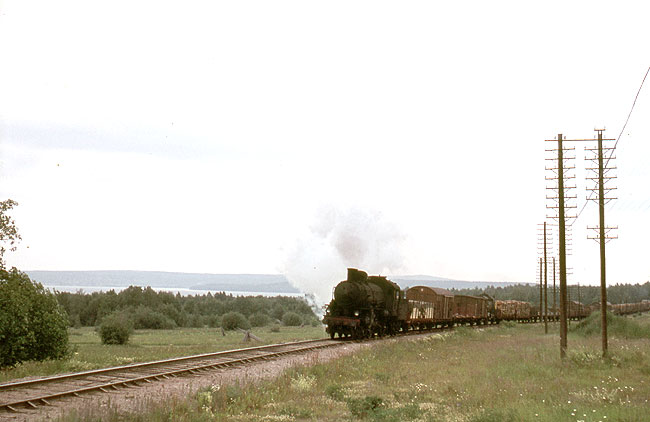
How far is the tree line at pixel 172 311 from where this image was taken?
83625 mm

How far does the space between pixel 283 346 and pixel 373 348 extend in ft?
15.8

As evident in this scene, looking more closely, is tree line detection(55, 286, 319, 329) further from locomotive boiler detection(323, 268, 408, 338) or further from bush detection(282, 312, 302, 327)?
locomotive boiler detection(323, 268, 408, 338)

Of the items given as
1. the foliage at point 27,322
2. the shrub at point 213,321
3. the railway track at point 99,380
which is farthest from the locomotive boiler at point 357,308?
the shrub at point 213,321

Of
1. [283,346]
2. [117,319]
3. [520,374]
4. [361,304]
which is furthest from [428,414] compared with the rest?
[117,319]

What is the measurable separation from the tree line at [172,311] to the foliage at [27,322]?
53527 millimetres

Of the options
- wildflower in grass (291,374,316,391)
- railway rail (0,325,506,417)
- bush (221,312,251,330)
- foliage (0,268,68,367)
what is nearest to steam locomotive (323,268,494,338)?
railway rail (0,325,506,417)

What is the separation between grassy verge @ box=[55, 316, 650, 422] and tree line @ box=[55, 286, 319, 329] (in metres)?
56.4

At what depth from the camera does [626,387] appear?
17156 millimetres

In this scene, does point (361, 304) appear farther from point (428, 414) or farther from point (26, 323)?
point (428, 414)

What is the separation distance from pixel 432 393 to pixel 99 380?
30.0 ft

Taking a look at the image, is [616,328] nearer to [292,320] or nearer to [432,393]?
[432,393]

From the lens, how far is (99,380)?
54.3ft

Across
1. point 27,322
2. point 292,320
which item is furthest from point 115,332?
point 292,320

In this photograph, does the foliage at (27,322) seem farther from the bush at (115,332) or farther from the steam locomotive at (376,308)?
the bush at (115,332)
